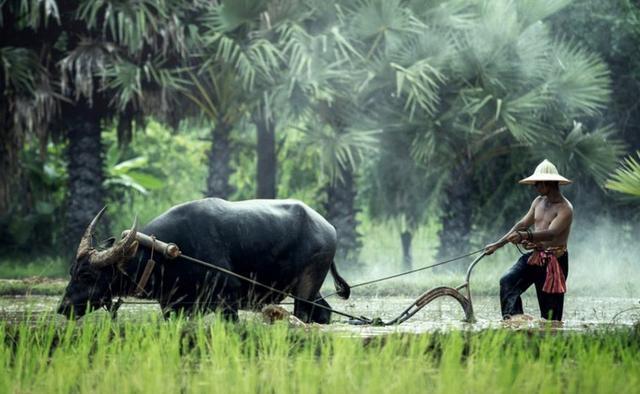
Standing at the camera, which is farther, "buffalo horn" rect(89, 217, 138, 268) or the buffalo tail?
the buffalo tail

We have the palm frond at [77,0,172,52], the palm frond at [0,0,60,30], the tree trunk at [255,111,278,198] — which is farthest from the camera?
the tree trunk at [255,111,278,198]

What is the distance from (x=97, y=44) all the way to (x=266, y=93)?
247 cm

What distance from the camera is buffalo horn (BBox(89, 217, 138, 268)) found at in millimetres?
9367

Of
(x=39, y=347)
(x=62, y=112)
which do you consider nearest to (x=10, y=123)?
(x=62, y=112)

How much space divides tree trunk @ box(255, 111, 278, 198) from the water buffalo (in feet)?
33.6

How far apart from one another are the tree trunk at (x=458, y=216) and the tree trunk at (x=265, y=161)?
2754 mm

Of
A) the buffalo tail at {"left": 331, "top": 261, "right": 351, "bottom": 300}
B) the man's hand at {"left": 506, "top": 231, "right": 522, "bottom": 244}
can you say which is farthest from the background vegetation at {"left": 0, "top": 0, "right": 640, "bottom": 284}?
the man's hand at {"left": 506, "top": 231, "right": 522, "bottom": 244}

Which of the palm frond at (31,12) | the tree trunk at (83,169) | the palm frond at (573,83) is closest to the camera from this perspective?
the palm frond at (31,12)

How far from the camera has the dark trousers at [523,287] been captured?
32.6 feet

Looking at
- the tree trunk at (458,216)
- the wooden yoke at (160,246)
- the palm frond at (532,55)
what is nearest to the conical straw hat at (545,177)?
the wooden yoke at (160,246)

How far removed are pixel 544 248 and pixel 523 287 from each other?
0.36 m

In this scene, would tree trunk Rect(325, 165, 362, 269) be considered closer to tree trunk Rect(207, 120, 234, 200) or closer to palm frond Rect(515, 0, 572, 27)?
tree trunk Rect(207, 120, 234, 200)

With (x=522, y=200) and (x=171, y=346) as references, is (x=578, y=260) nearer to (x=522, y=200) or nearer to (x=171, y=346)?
(x=522, y=200)

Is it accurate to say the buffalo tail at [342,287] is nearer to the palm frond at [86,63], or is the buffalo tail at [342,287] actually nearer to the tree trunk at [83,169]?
the palm frond at [86,63]
